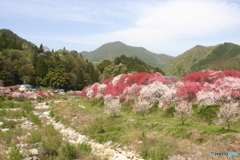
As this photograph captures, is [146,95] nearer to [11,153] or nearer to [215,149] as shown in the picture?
[215,149]

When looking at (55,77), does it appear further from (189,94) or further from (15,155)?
(15,155)

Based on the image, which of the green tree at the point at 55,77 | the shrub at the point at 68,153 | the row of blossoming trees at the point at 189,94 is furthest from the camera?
the green tree at the point at 55,77

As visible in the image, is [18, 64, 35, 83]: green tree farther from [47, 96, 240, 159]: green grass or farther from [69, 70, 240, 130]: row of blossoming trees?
[47, 96, 240, 159]: green grass

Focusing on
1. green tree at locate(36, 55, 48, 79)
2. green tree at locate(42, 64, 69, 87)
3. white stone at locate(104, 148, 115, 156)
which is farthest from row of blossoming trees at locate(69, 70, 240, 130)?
green tree at locate(36, 55, 48, 79)

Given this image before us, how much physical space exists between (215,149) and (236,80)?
34.8 ft

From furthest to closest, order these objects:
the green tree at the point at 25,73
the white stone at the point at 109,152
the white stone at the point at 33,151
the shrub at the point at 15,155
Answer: the green tree at the point at 25,73 < the white stone at the point at 109,152 < the white stone at the point at 33,151 < the shrub at the point at 15,155

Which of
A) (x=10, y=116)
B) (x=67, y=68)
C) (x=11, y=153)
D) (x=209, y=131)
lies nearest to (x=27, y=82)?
(x=67, y=68)

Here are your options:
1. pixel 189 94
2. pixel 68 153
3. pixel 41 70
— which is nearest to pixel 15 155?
pixel 68 153

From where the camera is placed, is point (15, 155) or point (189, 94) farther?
point (189, 94)

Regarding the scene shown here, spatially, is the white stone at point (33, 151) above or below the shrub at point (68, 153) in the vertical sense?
below

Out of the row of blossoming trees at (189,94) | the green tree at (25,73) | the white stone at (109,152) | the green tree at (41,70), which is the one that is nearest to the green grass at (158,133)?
the row of blossoming trees at (189,94)

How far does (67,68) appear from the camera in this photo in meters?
80.8

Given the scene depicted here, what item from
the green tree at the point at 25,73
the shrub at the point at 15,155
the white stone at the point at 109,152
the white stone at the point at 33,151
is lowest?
the white stone at the point at 109,152

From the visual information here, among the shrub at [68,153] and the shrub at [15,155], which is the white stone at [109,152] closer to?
the shrub at [68,153]
